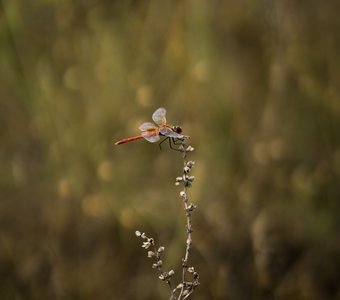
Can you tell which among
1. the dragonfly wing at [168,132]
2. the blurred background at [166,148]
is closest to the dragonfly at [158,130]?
the dragonfly wing at [168,132]

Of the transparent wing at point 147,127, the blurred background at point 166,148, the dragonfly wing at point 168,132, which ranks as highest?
the blurred background at point 166,148

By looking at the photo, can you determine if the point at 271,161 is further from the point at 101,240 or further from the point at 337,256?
the point at 101,240

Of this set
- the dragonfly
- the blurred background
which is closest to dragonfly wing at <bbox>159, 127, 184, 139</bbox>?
the dragonfly

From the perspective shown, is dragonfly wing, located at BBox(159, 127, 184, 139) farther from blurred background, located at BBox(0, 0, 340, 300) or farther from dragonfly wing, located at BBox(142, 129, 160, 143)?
blurred background, located at BBox(0, 0, 340, 300)

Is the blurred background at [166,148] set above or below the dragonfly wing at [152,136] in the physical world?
above

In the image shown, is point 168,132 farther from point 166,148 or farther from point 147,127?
point 166,148

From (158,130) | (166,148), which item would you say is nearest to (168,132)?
(158,130)

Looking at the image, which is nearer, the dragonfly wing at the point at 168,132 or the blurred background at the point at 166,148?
the dragonfly wing at the point at 168,132

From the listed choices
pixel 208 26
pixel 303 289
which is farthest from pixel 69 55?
pixel 303 289

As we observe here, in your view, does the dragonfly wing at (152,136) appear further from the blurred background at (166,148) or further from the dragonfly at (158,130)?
the blurred background at (166,148)
